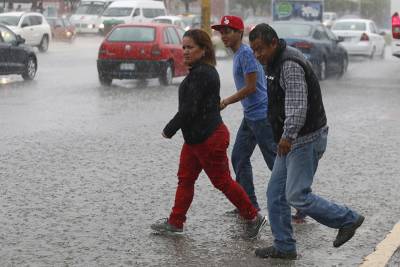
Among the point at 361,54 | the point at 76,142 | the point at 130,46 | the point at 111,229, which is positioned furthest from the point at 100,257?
the point at 361,54

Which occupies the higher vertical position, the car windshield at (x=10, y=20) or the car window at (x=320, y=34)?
the car window at (x=320, y=34)

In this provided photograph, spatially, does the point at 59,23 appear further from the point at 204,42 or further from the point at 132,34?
Answer: the point at 204,42

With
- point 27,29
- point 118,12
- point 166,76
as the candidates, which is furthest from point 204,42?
point 118,12

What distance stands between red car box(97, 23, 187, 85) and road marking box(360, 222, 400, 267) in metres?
15.2

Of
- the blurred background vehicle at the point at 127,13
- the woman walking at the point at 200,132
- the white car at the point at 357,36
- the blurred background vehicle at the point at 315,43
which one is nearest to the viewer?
the woman walking at the point at 200,132

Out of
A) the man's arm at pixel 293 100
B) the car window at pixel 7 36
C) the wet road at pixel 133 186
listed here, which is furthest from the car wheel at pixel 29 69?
the man's arm at pixel 293 100

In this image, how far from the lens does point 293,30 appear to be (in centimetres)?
2538

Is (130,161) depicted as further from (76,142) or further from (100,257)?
(100,257)

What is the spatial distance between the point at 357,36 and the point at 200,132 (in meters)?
30.7

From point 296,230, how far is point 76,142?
221 inches

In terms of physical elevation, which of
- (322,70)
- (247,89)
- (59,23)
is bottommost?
(59,23)

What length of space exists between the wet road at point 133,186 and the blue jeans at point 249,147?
0.38 metres

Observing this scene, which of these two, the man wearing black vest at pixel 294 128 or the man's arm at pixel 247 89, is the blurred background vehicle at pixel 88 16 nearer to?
the man's arm at pixel 247 89

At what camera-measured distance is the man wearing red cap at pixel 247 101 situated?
789 cm
